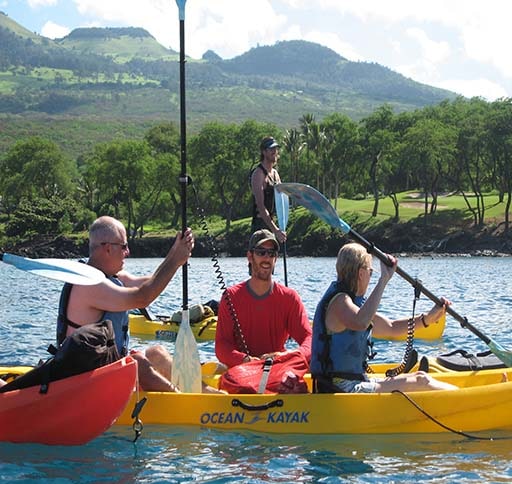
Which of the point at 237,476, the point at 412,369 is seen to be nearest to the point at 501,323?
the point at 412,369

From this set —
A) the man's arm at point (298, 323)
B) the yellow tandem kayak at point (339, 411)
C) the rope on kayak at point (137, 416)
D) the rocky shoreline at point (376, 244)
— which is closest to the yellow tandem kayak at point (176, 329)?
the man's arm at point (298, 323)

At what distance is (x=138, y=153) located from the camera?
3497 inches

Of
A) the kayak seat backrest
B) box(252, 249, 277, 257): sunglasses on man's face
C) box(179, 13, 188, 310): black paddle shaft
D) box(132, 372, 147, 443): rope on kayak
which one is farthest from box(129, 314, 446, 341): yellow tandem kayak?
the kayak seat backrest

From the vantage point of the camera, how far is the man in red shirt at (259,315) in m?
8.82

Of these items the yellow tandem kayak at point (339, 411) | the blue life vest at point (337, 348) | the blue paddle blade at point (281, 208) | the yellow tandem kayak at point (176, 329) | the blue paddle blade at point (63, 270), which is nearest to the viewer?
the blue paddle blade at point (63, 270)

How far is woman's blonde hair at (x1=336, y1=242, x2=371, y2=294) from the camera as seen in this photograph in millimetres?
7453

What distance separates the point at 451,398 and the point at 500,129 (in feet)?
206

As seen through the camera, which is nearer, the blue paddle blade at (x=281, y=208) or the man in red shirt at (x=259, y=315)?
the man in red shirt at (x=259, y=315)

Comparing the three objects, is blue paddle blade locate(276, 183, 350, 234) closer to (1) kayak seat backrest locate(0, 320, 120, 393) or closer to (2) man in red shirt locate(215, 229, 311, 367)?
(2) man in red shirt locate(215, 229, 311, 367)

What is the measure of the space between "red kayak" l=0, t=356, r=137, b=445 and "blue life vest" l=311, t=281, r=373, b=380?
5.34 feet

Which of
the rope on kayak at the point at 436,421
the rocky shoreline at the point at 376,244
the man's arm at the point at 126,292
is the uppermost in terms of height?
the man's arm at the point at 126,292

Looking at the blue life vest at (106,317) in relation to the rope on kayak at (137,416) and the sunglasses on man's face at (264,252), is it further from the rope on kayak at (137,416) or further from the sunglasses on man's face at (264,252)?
the sunglasses on man's face at (264,252)

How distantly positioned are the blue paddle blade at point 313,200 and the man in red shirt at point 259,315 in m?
0.64

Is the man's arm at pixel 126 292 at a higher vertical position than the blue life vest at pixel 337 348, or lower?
higher
